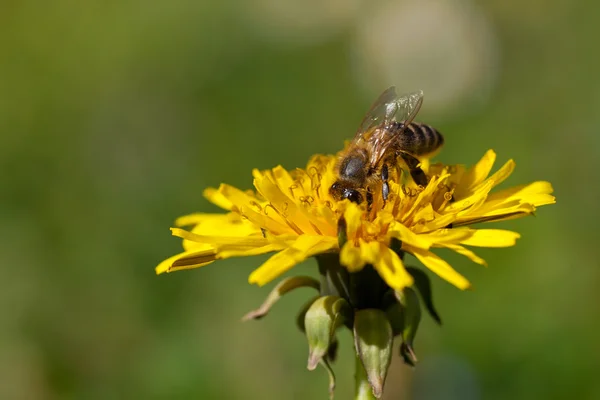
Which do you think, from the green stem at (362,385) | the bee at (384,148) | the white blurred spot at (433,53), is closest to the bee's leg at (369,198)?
the bee at (384,148)

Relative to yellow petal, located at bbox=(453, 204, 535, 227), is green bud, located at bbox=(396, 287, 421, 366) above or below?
below

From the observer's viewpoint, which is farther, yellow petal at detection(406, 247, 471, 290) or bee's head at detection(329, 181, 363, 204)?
bee's head at detection(329, 181, 363, 204)

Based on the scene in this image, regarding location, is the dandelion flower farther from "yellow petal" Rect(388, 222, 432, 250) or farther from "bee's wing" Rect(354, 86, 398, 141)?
"bee's wing" Rect(354, 86, 398, 141)

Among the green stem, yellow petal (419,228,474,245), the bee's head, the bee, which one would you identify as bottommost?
the green stem

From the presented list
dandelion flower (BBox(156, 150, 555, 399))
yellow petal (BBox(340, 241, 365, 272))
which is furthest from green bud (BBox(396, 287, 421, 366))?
yellow petal (BBox(340, 241, 365, 272))

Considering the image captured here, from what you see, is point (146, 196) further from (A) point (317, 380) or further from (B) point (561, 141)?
(B) point (561, 141)

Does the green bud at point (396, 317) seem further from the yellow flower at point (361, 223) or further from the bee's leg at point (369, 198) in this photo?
the bee's leg at point (369, 198)
